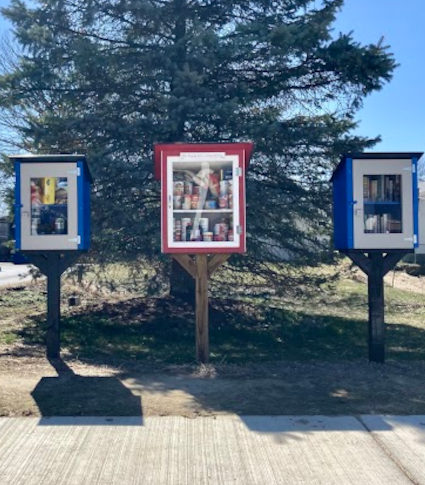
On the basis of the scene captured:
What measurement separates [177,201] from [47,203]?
168cm

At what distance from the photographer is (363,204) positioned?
7.09m

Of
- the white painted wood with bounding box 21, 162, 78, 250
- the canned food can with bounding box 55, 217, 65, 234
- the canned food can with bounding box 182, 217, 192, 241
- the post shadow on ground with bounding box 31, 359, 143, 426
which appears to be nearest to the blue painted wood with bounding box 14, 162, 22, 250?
the white painted wood with bounding box 21, 162, 78, 250

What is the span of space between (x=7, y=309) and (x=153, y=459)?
8.59 m

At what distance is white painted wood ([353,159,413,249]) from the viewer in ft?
23.0

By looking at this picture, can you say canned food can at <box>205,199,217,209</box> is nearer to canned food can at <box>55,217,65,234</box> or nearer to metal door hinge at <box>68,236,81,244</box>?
metal door hinge at <box>68,236,81,244</box>

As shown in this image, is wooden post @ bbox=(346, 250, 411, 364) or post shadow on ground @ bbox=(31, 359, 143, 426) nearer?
post shadow on ground @ bbox=(31, 359, 143, 426)

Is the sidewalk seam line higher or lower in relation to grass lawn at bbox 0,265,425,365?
lower

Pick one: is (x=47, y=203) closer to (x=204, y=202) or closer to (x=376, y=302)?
(x=204, y=202)

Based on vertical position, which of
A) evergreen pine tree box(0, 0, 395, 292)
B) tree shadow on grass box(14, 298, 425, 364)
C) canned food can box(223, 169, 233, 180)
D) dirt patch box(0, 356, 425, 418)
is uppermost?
evergreen pine tree box(0, 0, 395, 292)

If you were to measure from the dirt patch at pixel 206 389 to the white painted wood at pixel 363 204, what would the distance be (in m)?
1.61

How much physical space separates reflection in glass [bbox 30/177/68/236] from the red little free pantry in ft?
4.33

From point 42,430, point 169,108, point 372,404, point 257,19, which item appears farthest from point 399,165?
point 42,430

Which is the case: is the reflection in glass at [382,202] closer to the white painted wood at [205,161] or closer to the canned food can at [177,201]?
the white painted wood at [205,161]

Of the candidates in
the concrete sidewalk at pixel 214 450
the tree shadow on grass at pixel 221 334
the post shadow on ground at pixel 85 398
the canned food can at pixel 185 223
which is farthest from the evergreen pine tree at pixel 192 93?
the concrete sidewalk at pixel 214 450
